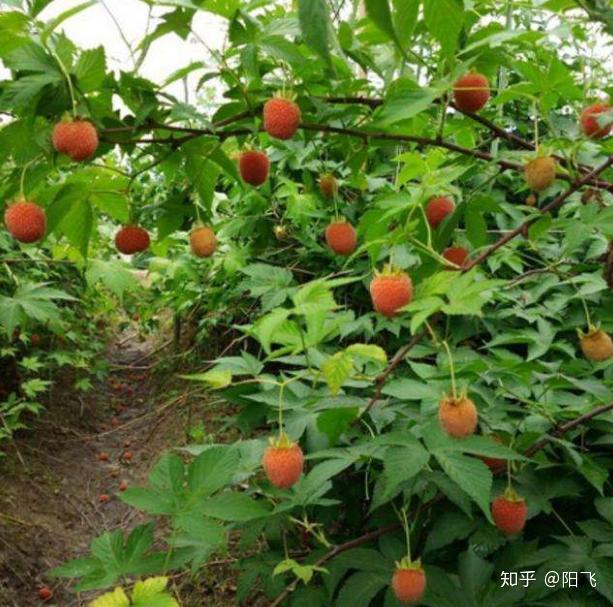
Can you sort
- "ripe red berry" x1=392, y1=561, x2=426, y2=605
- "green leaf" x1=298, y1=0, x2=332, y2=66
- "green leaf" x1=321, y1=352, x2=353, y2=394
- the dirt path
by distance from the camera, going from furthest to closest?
the dirt path
"ripe red berry" x1=392, y1=561, x2=426, y2=605
"green leaf" x1=321, y1=352, x2=353, y2=394
"green leaf" x1=298, y1=0, x2=332, y2=66

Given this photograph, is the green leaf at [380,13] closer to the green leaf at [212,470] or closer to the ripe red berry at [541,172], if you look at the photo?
the ripe red berry at [541,172]

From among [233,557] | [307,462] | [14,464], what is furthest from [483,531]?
[14,464]

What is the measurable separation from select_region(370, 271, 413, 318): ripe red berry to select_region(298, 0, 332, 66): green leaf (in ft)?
1.95

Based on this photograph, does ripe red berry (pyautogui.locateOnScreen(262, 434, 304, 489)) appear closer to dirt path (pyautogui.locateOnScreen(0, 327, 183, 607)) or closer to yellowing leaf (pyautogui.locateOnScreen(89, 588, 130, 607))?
yellowing leaf (pyautogui.locateOnScreen(89, 588, 130, 607))

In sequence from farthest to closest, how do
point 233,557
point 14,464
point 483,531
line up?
point 14,464, point 233,557, point 483,531

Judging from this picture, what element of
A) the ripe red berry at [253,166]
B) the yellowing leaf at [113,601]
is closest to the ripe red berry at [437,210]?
the ripe red berry at [253,166]

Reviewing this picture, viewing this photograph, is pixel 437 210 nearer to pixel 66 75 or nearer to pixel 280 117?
pixel 280 117

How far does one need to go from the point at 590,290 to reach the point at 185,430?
7.06ft

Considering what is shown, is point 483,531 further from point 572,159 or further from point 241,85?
point 241,85

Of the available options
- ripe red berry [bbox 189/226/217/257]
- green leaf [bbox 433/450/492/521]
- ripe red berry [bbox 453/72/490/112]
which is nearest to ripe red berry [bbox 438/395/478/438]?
green leaf [bbox 433/450/492/521]

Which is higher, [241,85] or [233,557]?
[241,85]

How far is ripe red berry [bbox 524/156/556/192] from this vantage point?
1.04 meters

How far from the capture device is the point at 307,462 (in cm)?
176

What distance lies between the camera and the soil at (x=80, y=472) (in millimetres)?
2439
